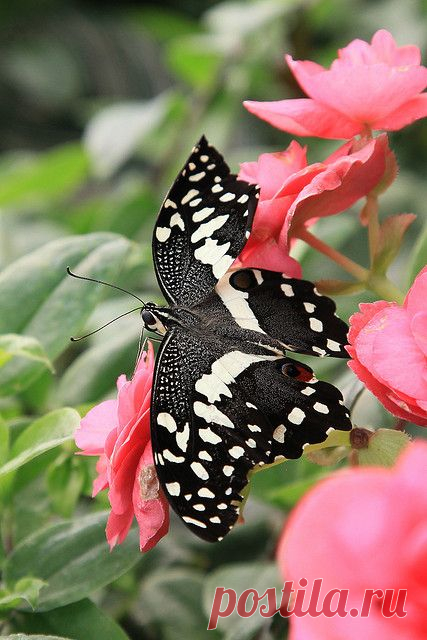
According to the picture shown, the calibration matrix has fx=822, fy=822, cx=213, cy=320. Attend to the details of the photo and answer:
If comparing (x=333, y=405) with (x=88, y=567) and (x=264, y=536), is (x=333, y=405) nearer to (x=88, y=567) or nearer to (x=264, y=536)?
(x=88, y=567)

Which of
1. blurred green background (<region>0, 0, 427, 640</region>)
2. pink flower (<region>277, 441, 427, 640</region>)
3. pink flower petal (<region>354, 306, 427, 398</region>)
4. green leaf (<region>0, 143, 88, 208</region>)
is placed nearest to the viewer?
pink flower (<region>277, 441, 427, 640</region>)

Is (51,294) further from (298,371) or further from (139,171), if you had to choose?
(139,171)

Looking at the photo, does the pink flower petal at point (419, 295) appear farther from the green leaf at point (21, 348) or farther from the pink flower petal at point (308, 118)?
the green leaf at point (21, 348)

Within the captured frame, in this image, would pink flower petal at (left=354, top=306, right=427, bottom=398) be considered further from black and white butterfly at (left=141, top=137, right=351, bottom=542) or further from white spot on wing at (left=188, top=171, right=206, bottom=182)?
white spot on wing at (left=188, top=171, right=206, bottom=182)

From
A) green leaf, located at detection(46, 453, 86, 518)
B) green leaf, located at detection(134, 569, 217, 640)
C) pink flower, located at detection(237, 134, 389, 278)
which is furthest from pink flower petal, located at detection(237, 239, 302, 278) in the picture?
green leaf, located at detection(134, 569, 217, 640)

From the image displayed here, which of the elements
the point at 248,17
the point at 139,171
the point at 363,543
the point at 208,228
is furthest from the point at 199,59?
the point at 363,543
